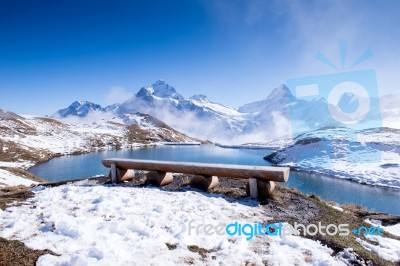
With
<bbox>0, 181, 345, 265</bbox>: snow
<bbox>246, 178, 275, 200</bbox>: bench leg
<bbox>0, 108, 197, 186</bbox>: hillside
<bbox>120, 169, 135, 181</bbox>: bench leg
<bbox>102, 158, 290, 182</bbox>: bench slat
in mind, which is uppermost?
<bbox>0, 108, 197, 186</bbox>: hillside

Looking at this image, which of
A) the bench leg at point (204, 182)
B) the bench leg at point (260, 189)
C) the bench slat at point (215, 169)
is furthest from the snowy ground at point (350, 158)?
the bench leg at point (204, 182)

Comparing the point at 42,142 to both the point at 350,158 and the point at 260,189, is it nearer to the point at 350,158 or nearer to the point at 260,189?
the point at 350,158

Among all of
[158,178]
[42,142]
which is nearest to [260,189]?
[158,178]

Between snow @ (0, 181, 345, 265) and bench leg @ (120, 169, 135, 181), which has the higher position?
bench leg @ (120, 169, 135, 181)

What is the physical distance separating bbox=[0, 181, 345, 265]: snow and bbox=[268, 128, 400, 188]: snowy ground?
152 feet

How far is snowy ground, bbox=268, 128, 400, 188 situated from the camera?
163 ft

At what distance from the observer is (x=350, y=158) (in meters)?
63.2

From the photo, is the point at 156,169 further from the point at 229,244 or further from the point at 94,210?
the point at 229,244

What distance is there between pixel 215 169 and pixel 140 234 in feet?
17.9

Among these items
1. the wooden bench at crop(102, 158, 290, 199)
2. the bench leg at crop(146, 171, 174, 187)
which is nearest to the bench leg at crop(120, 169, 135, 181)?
the wooden bench at crop(102, 158, 290, 199)

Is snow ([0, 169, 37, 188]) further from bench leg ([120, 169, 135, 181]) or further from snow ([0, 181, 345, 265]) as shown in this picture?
snow ([0, 181, 345, 265])

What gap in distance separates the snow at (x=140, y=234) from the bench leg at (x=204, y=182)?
6.45ft

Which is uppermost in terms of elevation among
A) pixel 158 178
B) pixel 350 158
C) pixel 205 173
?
pixel 205 173

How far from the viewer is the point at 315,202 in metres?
11.7
